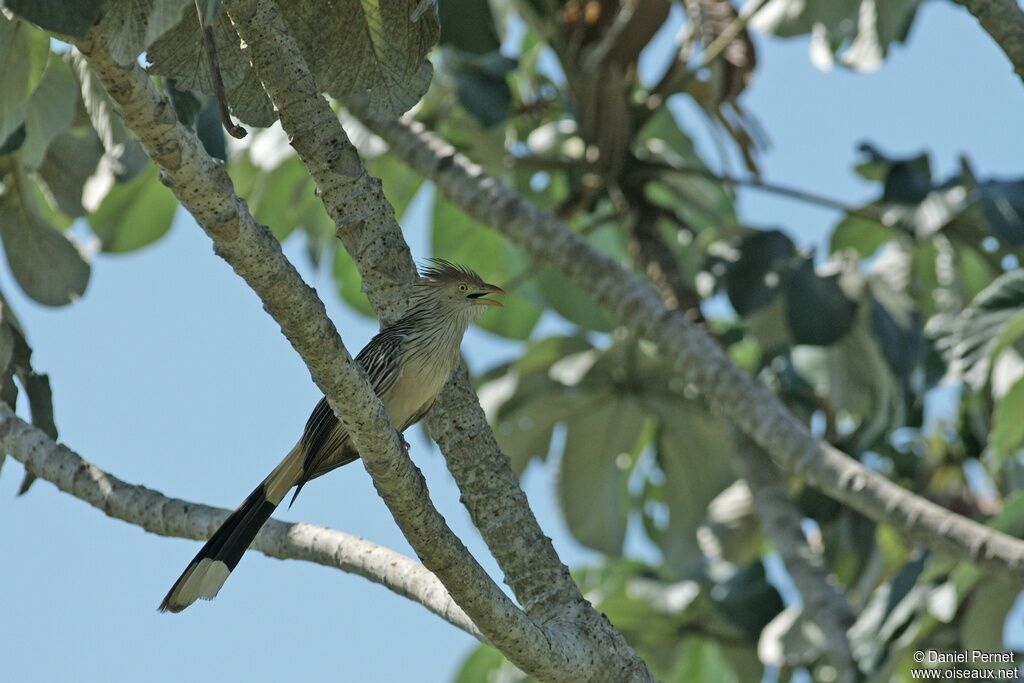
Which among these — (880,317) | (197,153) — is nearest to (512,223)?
(880,317)

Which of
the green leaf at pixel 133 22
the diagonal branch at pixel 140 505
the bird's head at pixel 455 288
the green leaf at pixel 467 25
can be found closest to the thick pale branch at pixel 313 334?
the green leaf at pixel 133 22

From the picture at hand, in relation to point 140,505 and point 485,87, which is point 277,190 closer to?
point 485,87

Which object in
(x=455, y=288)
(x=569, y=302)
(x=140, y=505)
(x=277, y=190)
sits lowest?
(x=569, y=302)

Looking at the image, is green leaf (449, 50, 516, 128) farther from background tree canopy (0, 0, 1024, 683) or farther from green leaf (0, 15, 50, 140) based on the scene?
green leaf (0, 15, 50, 140)

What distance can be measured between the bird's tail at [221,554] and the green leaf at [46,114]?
1.15 meters

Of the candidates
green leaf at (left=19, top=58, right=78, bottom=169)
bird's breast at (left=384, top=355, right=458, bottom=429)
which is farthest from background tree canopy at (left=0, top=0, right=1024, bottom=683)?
bird's breast at (left=384, top=355, right=458, bottom=429)

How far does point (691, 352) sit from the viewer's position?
4539 millimetres

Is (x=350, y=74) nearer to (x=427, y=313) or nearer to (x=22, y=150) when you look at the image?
(x=427, y=313)

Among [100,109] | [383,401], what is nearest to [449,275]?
[383,401]

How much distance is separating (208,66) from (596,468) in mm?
3648

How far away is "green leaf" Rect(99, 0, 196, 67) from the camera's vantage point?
1.98 meters

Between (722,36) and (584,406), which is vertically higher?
(722,36)

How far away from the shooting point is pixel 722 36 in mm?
5082

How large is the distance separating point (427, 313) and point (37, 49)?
130cm
